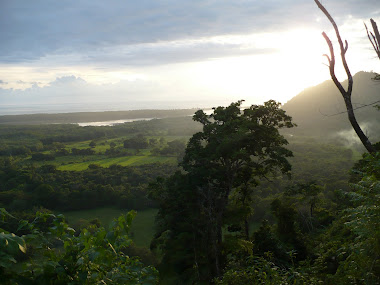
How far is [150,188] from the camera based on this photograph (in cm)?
1469

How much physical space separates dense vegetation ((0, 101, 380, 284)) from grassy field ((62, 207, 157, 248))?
1480 mm

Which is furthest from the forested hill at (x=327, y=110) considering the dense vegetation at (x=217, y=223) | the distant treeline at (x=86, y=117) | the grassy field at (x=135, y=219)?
the grassy field at (x=135, y=219)

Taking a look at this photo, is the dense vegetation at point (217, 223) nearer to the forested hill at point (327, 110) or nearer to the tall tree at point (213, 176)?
the tall tree at point (213, 176)

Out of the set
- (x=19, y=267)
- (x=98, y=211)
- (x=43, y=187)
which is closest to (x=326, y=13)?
(x=19, y=267)

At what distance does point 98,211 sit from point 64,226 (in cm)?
4037

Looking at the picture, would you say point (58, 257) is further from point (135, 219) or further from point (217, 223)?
point (135, 219)

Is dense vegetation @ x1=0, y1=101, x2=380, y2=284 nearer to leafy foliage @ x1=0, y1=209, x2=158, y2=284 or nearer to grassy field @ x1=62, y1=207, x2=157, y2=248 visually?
leafy foliage @ x1=0, y1=209, x2=158, y2=284

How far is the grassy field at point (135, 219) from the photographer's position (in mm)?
29141

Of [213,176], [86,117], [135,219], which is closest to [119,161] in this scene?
[135,219]

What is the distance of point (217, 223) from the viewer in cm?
1349

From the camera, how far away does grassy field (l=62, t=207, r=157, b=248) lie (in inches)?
1147

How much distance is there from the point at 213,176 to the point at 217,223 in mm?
2240

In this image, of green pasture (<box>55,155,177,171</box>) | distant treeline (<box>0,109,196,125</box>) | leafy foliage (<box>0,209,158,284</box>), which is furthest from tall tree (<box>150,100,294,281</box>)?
distant treeline (<box>0,109,196,125</box>)

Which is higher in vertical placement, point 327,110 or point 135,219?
point 327,110
